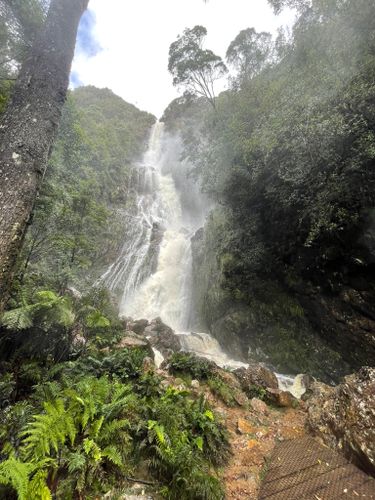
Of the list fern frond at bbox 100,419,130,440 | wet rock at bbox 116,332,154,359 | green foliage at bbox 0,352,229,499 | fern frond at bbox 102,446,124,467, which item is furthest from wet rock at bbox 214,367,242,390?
fern frond at bbox 102,446,124,467

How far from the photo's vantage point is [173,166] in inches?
1516

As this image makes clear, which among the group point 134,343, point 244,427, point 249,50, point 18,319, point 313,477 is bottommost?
point 134,343

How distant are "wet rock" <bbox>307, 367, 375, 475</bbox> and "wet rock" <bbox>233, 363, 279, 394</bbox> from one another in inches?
62.4

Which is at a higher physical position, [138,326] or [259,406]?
[259,406]

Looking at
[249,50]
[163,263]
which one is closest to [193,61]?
[249,50]

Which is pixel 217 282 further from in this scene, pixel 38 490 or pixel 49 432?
pixel 38 490

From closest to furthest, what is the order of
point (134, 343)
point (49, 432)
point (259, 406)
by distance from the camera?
point (49, 432), point (259, 406), point (134, 343)

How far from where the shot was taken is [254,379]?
692cm

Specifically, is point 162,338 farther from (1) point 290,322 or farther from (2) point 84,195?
(2) point 84,195

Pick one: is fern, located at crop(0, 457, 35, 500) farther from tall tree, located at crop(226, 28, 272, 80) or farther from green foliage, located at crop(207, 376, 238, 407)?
tall tree, located at crop(226, 28, 272, 80)

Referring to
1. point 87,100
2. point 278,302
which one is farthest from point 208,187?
point 87,100

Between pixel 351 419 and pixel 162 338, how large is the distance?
27.2ft

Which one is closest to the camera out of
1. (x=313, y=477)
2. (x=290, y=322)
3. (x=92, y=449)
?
(x=92, y=449)

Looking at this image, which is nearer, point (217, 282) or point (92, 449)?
point (92, 449)
